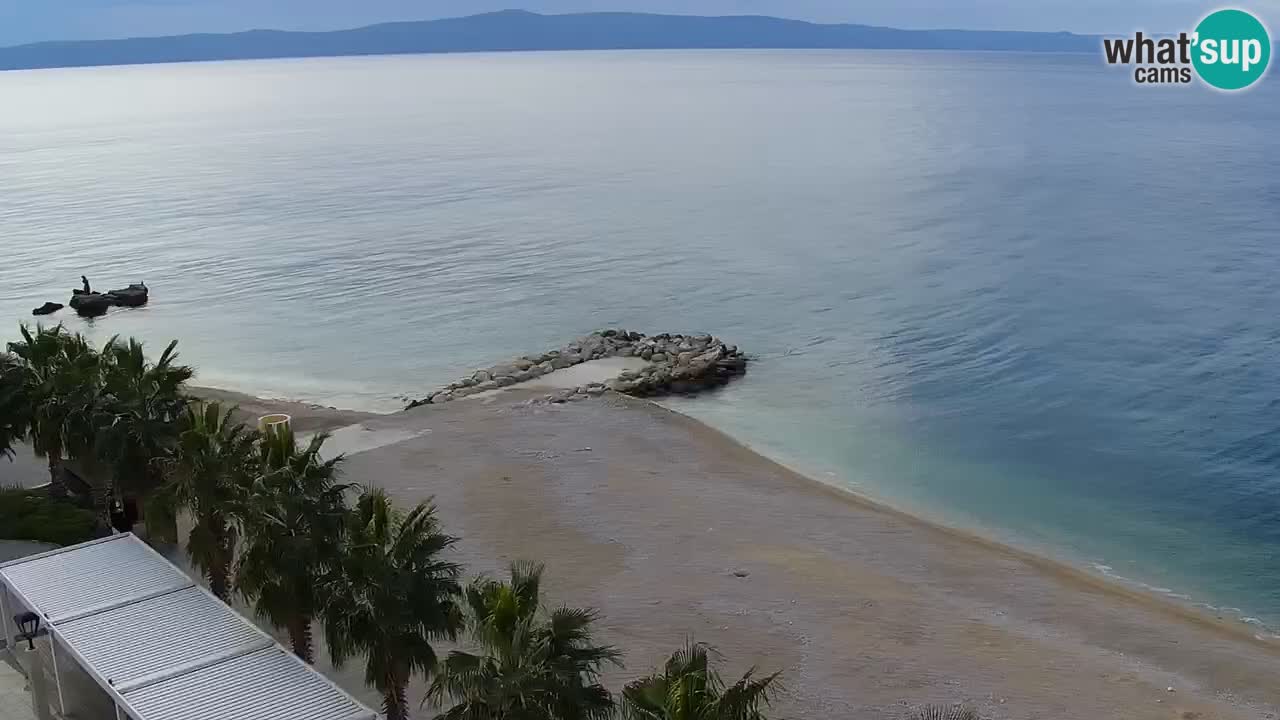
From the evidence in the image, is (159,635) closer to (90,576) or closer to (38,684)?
(90,576)

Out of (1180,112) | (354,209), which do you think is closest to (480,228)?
(354,209)

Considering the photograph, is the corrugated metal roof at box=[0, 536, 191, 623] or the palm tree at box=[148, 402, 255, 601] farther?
the palm tree at box=[148, 402, 255, 601]

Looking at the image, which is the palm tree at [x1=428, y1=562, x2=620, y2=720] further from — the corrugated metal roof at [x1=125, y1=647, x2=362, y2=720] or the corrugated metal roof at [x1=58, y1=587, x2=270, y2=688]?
the corrugated metal roof at [x1=58, y1=587, x2=270, y2=688]

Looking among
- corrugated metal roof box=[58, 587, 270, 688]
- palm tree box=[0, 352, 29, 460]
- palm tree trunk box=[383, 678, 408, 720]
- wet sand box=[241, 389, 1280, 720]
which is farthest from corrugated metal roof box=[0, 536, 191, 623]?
palm tree box=[0, 352, 29, 460]

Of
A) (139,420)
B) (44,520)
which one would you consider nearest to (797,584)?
(139,420)

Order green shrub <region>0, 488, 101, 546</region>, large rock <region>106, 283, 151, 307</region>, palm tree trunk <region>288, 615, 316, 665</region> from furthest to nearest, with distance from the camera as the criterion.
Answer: large rock <region>106, 283, 151, 307</region> < green shrub <region>0, 488, 101, 546</region> < palm tree trunk <region>288, 615, 316, 665</region>

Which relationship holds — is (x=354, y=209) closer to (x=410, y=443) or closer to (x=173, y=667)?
(x=410, y=443)
